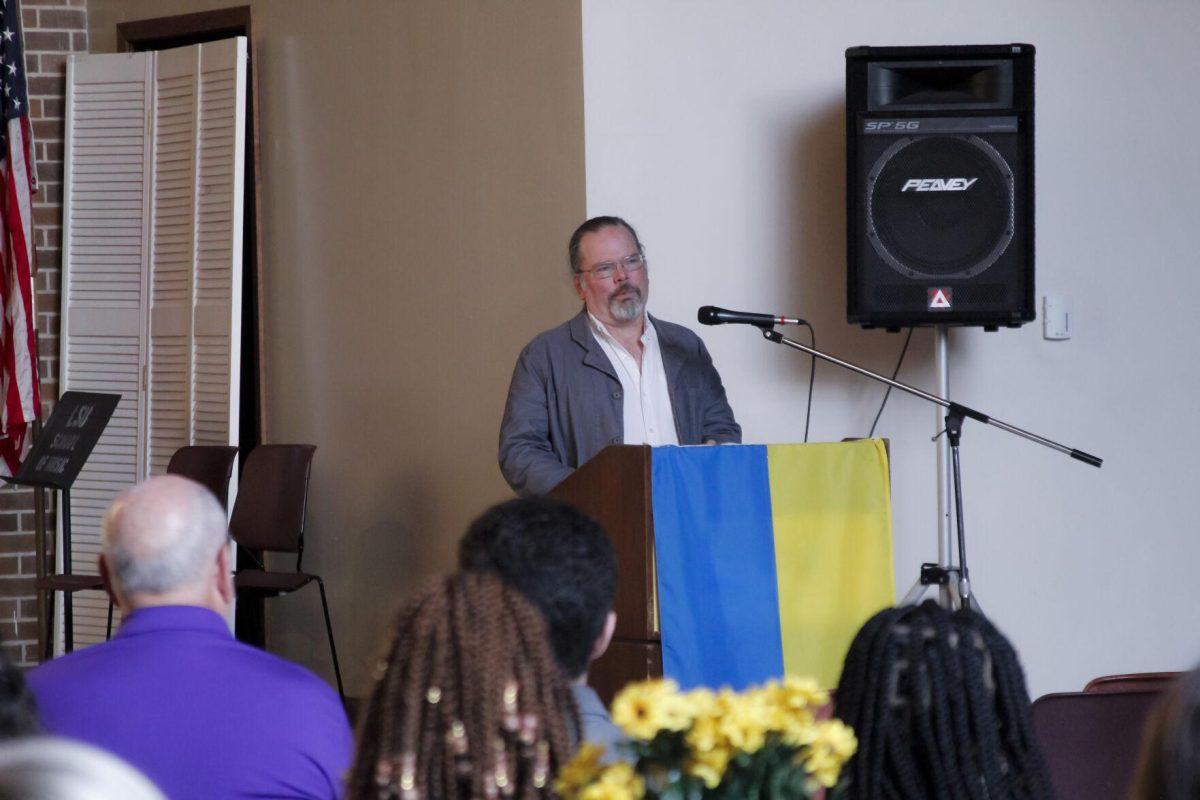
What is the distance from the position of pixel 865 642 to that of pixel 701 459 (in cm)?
198

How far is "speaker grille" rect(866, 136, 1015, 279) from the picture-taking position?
4352 mm

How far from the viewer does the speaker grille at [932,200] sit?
4352 millimetres

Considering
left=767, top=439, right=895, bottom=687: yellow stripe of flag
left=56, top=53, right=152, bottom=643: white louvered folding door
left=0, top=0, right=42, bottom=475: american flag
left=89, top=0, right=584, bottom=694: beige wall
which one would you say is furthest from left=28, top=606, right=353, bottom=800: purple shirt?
left=56, top=53, right=152, bottom=643: white louvered folding door

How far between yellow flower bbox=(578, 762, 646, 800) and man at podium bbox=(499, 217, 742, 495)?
9.20 feet

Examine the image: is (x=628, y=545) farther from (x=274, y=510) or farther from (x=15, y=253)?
(x=15, y=253)

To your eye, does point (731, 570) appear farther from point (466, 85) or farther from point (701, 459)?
point (466, 85)

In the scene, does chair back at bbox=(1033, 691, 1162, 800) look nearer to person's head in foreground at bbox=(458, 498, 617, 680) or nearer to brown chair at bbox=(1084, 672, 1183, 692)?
brown chair at bbox=(1084, 672, 1183, 692)

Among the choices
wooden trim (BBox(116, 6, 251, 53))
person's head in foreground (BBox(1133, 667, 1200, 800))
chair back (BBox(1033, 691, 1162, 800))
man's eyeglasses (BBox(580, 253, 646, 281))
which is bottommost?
chair back (BBox(1033, 691, 1162, 800))

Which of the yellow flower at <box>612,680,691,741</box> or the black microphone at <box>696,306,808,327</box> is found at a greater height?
the black microphone at <box>696,306,808,327</box>

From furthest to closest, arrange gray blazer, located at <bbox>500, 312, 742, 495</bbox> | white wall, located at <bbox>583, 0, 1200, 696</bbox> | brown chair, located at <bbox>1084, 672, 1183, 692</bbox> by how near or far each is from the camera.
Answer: white wall, located at <bbox>583, 0, 1200, 696</bbox> < gray blazer, located at <bbox>500, 312, 742, 495</bbox> < brown chair, located at <bbox>1084, 672, 1183, 692</bbox>

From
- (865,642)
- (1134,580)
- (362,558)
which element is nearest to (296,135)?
(362,558)

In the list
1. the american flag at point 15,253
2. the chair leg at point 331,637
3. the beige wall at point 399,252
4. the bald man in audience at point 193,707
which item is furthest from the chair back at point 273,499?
the bald man in audience at point 193,707

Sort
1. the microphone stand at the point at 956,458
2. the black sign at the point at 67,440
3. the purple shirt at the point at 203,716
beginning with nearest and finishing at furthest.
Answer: the purple shirt at the point at 203,716
the microphone stand at the point at 956,458
the black sign at the point at 67,440

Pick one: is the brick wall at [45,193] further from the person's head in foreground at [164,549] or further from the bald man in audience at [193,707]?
the bald man in audience at [193,707]
